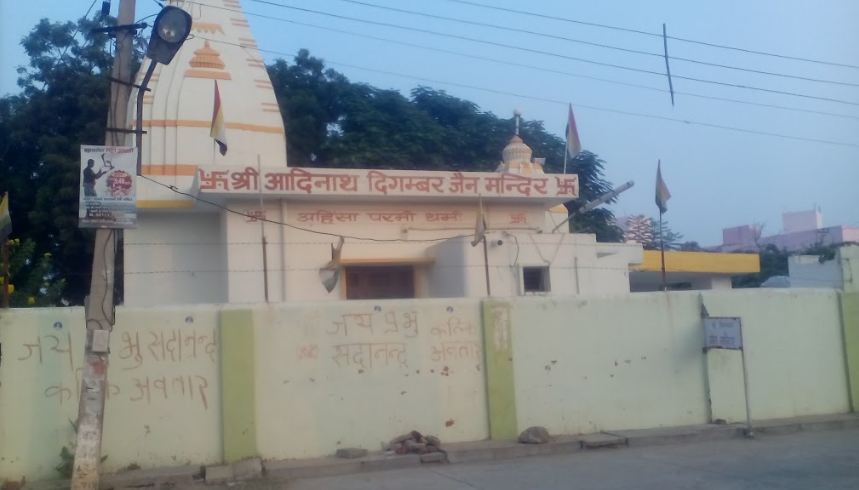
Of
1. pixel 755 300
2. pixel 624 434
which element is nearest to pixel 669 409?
pixel 624 434

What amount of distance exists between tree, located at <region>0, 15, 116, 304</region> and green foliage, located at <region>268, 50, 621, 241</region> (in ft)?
19.9

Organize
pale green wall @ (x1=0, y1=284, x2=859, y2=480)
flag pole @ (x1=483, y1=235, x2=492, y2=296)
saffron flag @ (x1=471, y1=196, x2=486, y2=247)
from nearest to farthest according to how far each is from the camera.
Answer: pale green wall @ (x1=0, y1=284, x2=859, y2=480) → flag pole @ (x1=483, y1=235, x2=492, y2=296) → saffron flag @ (x1=471, y1=196, x2=486, y2=247)

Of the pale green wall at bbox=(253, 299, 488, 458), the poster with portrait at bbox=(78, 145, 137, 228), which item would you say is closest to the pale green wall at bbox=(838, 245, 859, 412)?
the pale green wall at bbox=(253, 299, 488, 458)

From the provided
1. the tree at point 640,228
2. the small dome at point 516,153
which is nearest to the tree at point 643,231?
the tree at point 640,228

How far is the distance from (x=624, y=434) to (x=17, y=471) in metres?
7.86

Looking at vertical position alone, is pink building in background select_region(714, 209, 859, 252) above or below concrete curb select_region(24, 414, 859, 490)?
above

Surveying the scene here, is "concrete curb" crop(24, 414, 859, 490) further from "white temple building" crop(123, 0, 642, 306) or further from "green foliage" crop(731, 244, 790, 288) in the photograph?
"green foliage" crop(731, 244, 790, 288)

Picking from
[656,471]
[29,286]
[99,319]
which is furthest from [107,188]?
[29,286]

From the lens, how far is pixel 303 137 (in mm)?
29688

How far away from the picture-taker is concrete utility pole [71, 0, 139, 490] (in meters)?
9.22

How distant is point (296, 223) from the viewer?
56.6 ft

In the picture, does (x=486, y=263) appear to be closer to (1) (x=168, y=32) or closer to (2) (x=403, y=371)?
(2) (x=403, y=371)

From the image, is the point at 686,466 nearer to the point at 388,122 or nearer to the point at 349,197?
the point at 349,197

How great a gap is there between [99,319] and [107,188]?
1.40 metres
